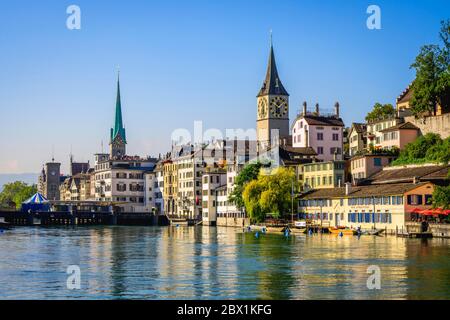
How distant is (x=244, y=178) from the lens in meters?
136

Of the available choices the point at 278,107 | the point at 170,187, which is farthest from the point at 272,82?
the point at 170,187

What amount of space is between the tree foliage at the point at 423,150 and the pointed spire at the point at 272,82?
73.2 metres

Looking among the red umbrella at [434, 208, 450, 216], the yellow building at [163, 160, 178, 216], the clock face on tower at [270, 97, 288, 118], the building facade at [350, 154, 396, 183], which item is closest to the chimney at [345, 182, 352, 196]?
the building facade at [350, 154, 396, 183]

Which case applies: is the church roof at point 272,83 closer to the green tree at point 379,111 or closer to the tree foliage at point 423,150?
the green tree at point 379,111

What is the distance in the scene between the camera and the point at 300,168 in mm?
133375

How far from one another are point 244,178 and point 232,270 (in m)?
79.7

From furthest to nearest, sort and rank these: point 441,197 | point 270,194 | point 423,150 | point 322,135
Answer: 1. point 322,135
2. point 270,194
3. point 423,150
4. point 441,197

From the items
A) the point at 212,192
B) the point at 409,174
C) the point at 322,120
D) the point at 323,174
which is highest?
the point at 322,120

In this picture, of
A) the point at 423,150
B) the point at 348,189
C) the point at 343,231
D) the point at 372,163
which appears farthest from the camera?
the point at 372,163

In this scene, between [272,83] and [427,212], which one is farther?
[272,83]

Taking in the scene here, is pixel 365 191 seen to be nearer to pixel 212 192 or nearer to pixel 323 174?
pixel 323 174

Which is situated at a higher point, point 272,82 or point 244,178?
point 272,82

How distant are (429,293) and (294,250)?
31.0 m

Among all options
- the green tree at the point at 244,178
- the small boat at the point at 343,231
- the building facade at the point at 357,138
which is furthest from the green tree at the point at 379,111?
the small boat at the point at 343,231
